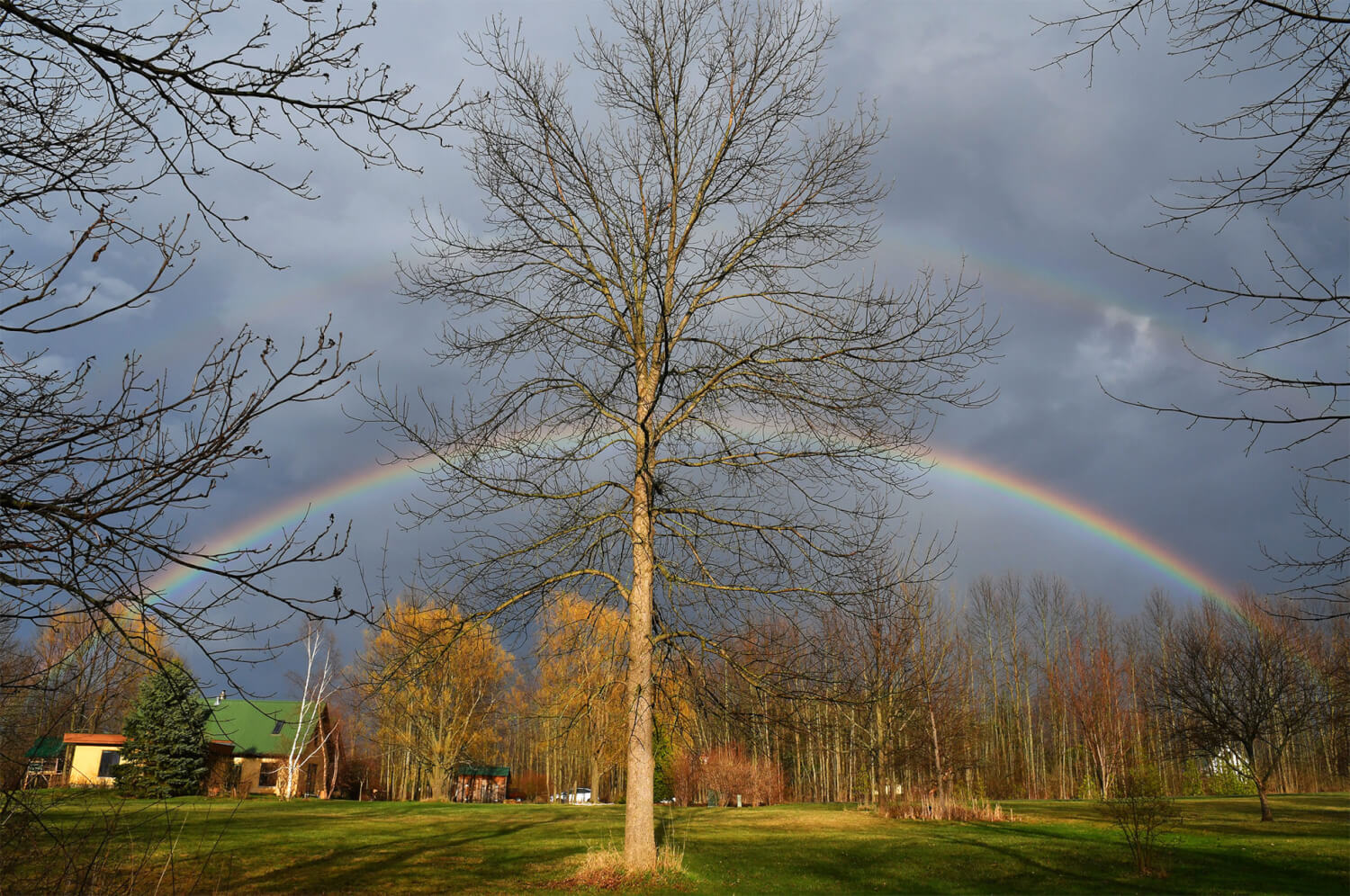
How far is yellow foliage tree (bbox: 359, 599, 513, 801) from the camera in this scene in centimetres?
964

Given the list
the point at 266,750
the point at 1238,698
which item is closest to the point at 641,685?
the point at 1238,698

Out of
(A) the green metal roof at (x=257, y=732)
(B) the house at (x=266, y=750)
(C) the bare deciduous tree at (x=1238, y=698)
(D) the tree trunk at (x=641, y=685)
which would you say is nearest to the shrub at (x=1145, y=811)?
(D) the tree trunk at (x=641, y=685)

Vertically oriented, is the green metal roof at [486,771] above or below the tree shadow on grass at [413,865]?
below

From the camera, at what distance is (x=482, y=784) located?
5847 centimetres

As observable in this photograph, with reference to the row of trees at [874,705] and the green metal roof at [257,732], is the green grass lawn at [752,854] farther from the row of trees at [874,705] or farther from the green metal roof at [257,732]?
the green metal roof at [257,732]

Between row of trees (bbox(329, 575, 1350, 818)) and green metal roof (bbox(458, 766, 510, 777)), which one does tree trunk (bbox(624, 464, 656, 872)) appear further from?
green metal roof (bbox(458, 766, 510, 777))

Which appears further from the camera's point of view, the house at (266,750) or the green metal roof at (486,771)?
the green metal roof at (486,771)

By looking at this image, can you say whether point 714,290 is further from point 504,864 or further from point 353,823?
point 353,823

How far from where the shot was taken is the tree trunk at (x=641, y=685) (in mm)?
10477

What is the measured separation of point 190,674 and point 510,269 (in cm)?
887

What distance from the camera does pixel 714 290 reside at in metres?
11.8

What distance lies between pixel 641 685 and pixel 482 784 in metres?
53.5

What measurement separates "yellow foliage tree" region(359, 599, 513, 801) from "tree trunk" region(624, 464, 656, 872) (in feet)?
5.84

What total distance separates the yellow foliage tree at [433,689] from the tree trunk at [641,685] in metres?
1.78
